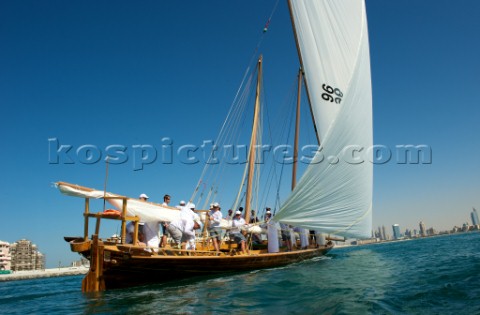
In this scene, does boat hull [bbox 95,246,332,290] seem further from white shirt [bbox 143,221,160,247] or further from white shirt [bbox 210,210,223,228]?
white shirt [bbox 210,210,223,228]

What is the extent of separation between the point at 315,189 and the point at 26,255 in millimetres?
138885

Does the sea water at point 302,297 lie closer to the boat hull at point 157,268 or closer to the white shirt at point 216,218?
the boat hull at point 157,268

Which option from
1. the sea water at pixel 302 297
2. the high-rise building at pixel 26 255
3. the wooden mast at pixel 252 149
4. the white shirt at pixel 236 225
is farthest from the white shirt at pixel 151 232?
the high-rise building at pixel 26 255

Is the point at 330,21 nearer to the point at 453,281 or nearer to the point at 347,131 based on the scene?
the point at 347,131

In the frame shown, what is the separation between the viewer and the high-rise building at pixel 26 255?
113 meters

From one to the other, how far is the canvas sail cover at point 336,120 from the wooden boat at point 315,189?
4 centimetres

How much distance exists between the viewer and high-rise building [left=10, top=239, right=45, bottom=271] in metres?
113

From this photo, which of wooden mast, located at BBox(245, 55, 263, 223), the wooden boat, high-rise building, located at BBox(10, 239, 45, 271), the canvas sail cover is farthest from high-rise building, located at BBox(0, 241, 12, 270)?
the canvas sail cover

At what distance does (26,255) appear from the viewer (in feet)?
383

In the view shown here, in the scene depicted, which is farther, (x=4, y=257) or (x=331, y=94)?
(x=4, y=257)

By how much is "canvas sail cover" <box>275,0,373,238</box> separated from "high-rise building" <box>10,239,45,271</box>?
125m

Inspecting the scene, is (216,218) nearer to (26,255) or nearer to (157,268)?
(157,268)

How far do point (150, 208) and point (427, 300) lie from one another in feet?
29.3

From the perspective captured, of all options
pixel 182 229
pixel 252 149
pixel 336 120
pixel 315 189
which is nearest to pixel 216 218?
pixel 182 229
